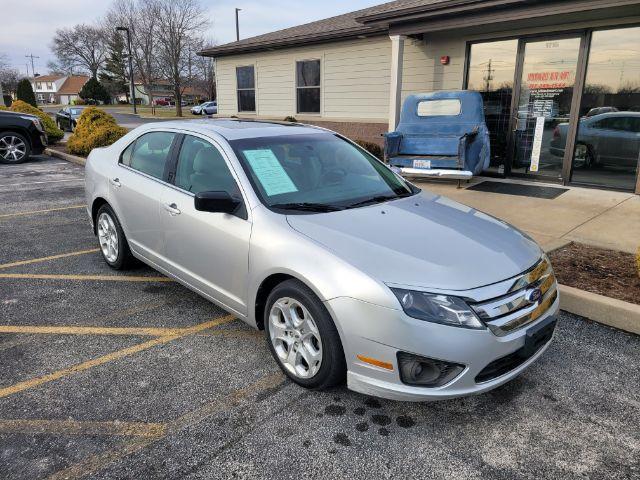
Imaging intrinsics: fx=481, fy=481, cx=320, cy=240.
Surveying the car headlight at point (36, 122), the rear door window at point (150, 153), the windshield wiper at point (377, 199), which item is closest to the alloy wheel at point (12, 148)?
the car headlight at point (36, 122)

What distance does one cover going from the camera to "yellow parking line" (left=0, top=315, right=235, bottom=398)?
293cm

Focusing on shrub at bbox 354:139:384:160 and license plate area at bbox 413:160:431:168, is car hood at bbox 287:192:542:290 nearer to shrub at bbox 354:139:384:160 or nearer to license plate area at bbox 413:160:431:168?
license plate area at bbox 413:160:431:168

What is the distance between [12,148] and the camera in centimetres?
1259

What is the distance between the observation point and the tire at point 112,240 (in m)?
4.55

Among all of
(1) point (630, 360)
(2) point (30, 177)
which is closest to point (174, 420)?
(1) point (630, 360)

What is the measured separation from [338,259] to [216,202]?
0.96 metres

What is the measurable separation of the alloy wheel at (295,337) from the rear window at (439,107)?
707 cm

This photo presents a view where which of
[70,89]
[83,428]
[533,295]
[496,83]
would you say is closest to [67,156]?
[496,83]

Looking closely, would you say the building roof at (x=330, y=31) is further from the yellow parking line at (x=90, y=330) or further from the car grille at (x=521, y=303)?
the yellow parking line at (x=90, y=330)

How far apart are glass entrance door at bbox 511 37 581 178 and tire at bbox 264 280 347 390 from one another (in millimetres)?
7251

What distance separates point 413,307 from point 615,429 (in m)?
1.32

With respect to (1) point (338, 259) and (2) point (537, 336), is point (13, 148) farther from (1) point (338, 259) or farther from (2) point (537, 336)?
(2) point (537, 336)

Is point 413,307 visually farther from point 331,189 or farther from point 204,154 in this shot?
point 204,154

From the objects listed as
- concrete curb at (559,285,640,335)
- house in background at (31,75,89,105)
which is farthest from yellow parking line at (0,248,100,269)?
house in background at (31,75,89,105)
